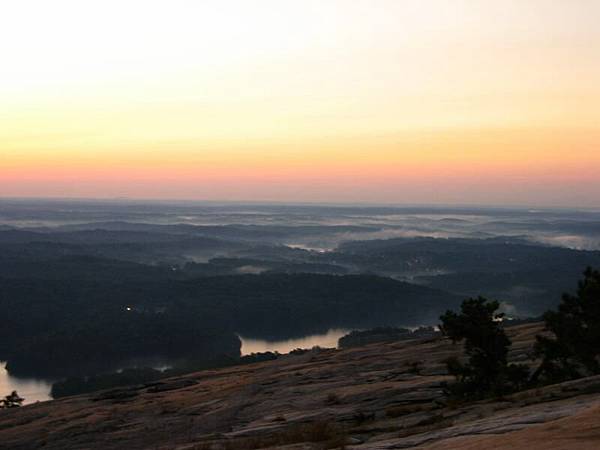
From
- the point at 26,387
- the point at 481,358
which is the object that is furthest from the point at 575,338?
the point at 26,387

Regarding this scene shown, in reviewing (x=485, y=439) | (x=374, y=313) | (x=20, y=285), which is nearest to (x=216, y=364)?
(x=485, y=439)

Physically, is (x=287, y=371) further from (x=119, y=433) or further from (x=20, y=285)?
(x=20, y=285)

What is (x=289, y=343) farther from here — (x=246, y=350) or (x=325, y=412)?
(x=325, y=412)

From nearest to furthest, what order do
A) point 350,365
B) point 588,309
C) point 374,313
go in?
point 588,309 → point 350,365 → point 374,313

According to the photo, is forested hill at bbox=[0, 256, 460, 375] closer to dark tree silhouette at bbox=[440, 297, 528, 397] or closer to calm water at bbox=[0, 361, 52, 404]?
calm water at bbox=[0, 361, 52, 404]

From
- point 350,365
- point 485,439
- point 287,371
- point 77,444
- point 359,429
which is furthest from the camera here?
point 287,371

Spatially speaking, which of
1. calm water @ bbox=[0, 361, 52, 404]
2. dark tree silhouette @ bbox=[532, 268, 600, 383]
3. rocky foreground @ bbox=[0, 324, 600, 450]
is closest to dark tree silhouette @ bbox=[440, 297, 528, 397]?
dark tree silhouette @ bbox=[532, 268, 600, 383]

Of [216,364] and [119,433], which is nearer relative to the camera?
[119,433]

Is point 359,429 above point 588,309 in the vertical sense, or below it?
below

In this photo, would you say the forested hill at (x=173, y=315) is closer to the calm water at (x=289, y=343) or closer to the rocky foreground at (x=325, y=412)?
the calm water at (x=289, y=343)
